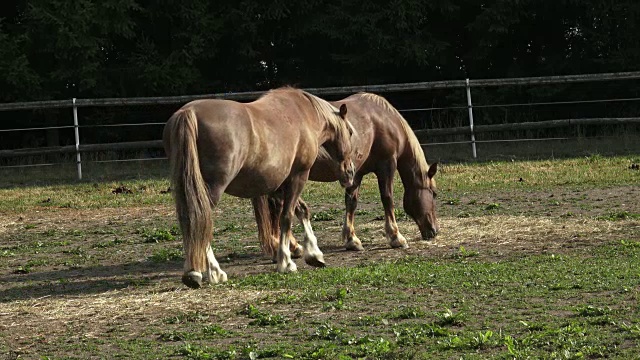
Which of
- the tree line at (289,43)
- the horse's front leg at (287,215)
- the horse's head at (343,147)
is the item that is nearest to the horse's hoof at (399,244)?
the horse's head at (343,147)

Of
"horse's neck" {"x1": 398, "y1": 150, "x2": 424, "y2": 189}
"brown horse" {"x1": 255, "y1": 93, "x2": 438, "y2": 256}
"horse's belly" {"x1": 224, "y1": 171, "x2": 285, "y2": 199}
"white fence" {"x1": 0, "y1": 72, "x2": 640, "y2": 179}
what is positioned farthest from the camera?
"white fence" {"x1": 0, "y1": 72, "x2": 640, "y2": 179}

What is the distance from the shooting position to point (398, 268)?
8500 millimetres

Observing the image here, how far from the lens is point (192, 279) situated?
25.1ft

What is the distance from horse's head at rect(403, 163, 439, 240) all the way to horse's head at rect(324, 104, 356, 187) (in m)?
1.15

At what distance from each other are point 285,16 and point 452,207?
379 inches

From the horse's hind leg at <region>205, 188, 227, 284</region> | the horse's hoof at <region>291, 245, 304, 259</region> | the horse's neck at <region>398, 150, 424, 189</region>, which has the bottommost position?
the horse's hoof at <region>291, 245, 304, 259</region>

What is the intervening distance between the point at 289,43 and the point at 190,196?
50.6ft

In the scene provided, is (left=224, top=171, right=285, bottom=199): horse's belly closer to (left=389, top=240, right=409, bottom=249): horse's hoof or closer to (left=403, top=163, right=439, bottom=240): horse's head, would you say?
(left=389, top=240, right=409, bottom=249): horse's hoof

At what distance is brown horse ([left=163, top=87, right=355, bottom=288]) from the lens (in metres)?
7.65

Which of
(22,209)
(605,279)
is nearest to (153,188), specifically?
(22,209)

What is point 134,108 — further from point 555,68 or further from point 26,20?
point 555,68

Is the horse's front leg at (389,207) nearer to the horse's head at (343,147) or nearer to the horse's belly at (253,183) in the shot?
the horse's head at (343,147)

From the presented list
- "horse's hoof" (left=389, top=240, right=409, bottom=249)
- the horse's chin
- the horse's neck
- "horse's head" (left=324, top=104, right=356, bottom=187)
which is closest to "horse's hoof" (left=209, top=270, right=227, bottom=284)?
"horse's head" (left=324, top=104, right=356, bottom=187)

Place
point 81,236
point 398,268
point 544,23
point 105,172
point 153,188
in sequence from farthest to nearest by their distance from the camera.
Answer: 1. point 544,23
2. point 105,172
3. point 153,188
4. point 81,236
5. point 398,268
